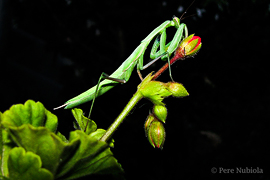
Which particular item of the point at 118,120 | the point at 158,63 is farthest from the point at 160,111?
the point at 158,63

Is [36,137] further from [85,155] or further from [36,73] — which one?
[36,73]

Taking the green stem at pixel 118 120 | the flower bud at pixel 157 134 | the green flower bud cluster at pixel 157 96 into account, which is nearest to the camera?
the green stem at pixel 118 120

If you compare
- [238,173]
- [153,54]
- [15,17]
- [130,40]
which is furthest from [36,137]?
[238,173]

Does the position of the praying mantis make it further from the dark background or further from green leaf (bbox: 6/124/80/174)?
green leaf (bbox: 6/124/80/174)

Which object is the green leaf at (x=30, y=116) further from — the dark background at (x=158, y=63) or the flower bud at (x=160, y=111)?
the dark background at (x=158, y=63)

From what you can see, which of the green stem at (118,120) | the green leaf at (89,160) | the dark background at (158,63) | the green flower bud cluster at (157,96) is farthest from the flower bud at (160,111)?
the dark background at (158,63)

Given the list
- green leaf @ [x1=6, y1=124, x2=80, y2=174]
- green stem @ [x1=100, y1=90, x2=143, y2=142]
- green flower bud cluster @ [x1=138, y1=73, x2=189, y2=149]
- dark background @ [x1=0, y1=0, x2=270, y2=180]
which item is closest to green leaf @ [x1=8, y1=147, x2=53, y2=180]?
green leaf @ [x1=6, y1=124, x2=80, y2=174]
